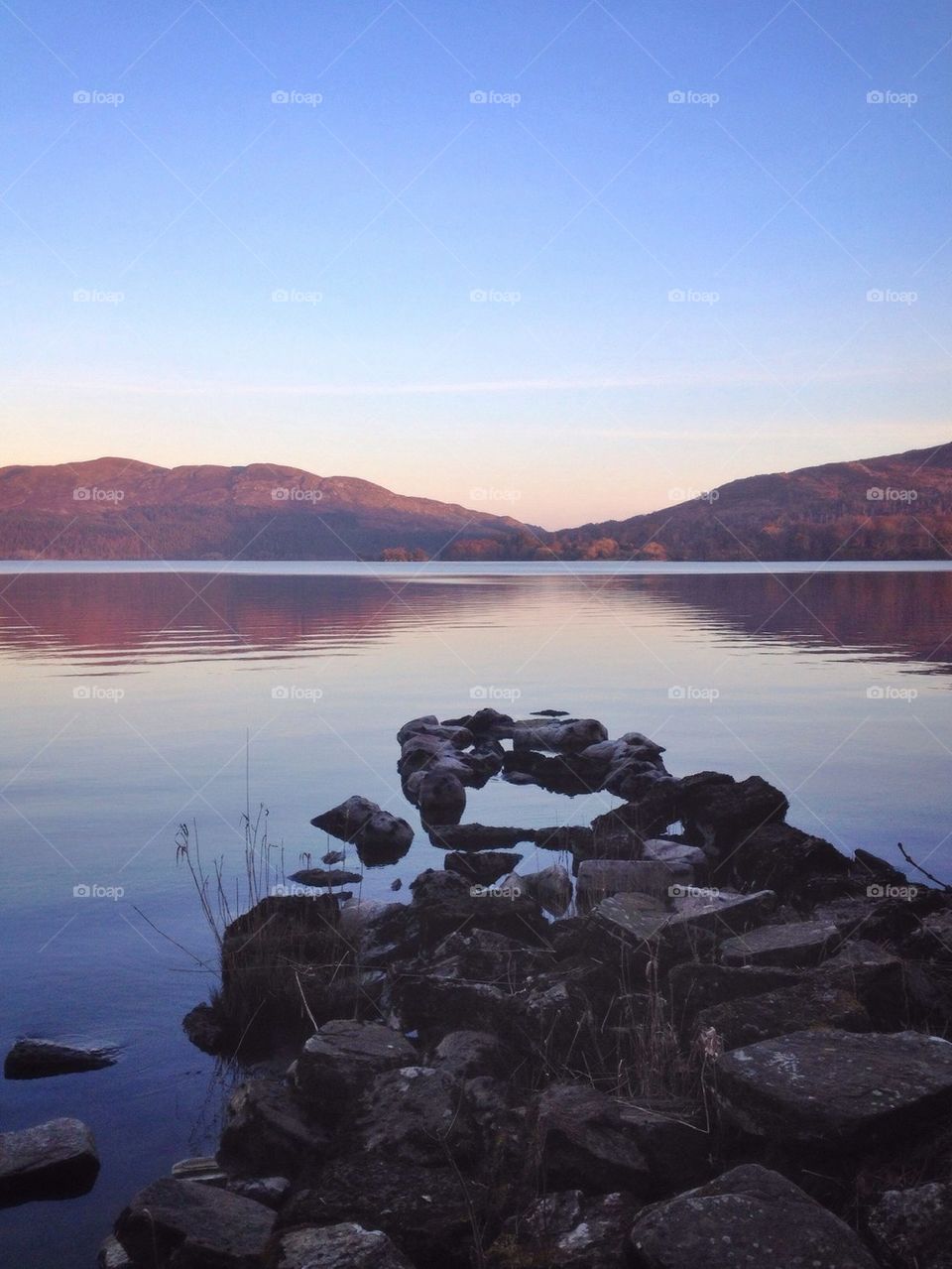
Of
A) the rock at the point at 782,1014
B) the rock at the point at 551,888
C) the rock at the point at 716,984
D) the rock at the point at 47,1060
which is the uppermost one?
the rock at the point at 782,1014

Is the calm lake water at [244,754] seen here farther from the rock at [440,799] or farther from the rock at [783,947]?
the rock at [783,947]

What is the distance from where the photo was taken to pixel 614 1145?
5.70m

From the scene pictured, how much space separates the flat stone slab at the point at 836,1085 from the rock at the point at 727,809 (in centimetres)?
696

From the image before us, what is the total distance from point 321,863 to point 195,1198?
25.0 feet

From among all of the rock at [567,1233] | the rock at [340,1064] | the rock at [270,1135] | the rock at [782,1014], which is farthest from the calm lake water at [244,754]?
the rock at [782,1014]

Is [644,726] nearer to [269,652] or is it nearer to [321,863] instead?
[321,863]

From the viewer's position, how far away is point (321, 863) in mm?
13227

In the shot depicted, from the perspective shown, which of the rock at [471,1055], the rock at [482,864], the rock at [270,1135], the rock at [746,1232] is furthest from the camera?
the rock at [482,864]

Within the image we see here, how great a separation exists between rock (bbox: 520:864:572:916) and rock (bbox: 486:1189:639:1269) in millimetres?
5659

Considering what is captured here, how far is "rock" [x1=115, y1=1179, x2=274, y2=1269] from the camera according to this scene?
518cm

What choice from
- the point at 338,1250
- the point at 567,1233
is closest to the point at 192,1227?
the point at 338,1250

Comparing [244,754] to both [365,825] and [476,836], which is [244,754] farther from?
[476,836]

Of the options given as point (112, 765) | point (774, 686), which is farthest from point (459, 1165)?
point (774, 686)

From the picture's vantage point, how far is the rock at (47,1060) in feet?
25.6
